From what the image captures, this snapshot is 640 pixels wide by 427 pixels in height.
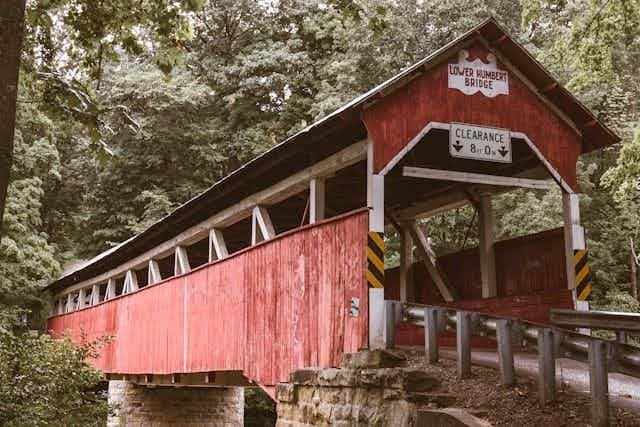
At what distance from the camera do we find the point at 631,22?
469 inches

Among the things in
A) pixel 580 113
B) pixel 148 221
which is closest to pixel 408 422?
pixel 580 113

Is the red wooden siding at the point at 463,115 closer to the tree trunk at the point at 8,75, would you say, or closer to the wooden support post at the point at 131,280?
the tree trunk at the point at 8,75

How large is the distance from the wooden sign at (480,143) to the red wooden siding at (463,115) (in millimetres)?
103

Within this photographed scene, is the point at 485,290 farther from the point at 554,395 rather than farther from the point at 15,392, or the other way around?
the point at 15,392

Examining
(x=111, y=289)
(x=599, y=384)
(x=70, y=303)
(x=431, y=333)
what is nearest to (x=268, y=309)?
(x=431, y=333)

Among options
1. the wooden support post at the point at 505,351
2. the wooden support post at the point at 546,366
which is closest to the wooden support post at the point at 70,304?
the wooden support post at the point at 505,351

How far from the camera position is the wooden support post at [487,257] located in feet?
35.2

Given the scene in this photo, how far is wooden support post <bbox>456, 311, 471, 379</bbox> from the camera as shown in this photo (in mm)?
6812

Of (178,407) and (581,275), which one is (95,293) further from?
(581,275)

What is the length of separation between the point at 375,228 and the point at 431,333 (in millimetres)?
1348

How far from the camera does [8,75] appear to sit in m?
5.03

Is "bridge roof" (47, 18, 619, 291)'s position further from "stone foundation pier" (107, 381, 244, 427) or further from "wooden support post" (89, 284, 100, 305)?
"wooden support post" (89, 284, 100, 305)

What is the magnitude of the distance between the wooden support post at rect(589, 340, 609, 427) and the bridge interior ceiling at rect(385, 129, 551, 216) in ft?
15.9

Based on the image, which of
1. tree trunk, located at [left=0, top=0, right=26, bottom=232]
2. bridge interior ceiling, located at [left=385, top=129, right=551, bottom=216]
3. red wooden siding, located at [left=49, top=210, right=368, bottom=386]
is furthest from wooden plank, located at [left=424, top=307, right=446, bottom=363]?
tree trunk, located at [left=0, top=0, right=26, bottom=232]
